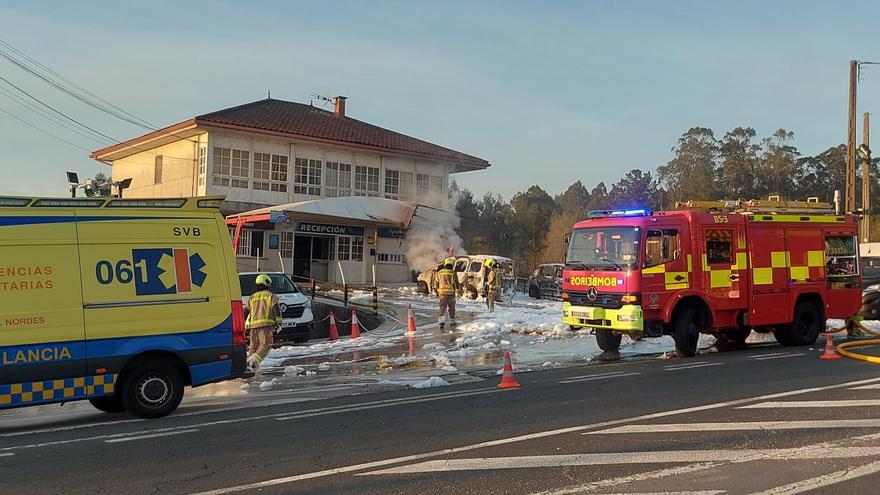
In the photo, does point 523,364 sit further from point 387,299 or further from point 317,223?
point 317,223

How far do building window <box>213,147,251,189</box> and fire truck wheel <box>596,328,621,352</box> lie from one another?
70.3 ft

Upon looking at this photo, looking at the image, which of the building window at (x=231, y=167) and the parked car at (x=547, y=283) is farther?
the building window at (x=231, y=167)

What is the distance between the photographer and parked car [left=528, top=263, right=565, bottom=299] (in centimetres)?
2895

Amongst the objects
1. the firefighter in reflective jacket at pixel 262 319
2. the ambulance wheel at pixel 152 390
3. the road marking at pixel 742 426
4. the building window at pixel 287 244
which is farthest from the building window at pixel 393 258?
the road marking at pixel 742 426

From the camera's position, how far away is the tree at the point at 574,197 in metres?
115

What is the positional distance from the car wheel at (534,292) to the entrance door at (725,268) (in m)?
15.5

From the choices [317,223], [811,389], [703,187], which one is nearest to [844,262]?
[811,389]

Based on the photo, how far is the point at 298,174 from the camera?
33.8 metres

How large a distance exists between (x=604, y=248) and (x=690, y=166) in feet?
212

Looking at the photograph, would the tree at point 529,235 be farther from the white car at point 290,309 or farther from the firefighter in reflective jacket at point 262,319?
the firefighter in reflective jacket at point 262,319

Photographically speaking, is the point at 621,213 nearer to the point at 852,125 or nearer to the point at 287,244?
the point at 852,125

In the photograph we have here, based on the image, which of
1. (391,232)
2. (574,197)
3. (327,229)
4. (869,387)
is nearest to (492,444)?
(869,387)

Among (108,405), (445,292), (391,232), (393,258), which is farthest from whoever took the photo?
(393,258)

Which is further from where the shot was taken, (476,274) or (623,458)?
(476,274)
